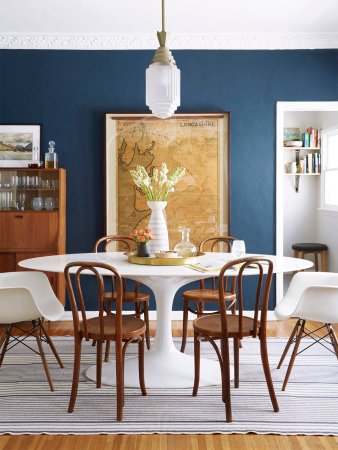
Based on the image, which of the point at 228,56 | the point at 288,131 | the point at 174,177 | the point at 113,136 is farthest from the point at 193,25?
the point at 288,131

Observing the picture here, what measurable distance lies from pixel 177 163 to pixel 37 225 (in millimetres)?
1440

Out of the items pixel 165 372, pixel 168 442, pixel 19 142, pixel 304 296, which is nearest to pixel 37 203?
pixel 19 142

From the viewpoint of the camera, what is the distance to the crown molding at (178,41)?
210 inches

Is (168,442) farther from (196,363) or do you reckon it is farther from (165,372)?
(165,372)

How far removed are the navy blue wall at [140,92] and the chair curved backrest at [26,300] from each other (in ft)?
6.48

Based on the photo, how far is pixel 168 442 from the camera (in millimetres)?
2699

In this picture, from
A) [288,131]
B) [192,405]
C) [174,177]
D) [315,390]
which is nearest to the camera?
[192,405]

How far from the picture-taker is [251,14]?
15.8 ft

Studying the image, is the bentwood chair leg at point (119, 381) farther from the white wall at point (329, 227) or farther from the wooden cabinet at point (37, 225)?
the white wall at point (329, 227)

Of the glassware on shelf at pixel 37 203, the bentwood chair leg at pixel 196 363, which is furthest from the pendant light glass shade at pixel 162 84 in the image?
the glassware on shelf at pixel 37 203

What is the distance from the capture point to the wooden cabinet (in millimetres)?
5129

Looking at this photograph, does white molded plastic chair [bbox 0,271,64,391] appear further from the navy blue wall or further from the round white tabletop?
the navy blue wall

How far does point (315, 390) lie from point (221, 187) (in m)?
2.45

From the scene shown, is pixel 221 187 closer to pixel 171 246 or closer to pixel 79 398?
pixel 171 246
